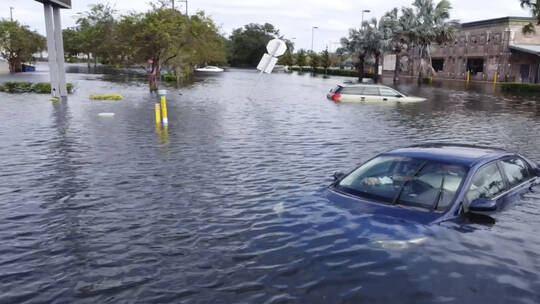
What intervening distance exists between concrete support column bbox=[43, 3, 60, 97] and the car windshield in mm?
23731

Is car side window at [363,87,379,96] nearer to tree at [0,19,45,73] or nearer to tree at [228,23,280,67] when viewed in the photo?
tree at [0,19,45,73]

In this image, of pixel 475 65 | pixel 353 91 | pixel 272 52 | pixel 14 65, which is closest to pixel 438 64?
pixel 475 65

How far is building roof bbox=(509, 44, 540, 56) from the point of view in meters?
53.5

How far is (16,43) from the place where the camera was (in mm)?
66188

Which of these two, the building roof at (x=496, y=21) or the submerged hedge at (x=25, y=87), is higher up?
the building roof at (x=496, y=21)

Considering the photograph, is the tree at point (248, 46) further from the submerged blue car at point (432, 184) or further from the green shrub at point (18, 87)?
the submerged blue car at point (432, 184)

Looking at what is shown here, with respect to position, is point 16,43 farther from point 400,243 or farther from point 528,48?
point 400,243

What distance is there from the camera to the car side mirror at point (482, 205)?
6223mm

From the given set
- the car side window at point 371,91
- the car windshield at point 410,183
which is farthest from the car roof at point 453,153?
the car side window at point 371,91

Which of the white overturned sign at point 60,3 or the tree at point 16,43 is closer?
the white overturned sign at point 60,3

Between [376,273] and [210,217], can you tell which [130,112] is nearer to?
[210,217]

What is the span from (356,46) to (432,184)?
68.8 meters

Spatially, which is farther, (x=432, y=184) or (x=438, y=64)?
(x=438, y=64)

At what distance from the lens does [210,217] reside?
24.9 feet
